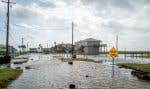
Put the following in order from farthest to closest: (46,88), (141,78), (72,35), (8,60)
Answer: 1. (72,35)
2. (8,60)
3. (141,78)
4. (46,88)

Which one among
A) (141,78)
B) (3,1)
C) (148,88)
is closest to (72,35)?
(3,1)

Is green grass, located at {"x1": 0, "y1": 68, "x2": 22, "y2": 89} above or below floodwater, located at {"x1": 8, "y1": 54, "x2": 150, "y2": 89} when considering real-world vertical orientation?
above

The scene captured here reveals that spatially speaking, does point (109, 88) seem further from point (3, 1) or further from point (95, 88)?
point (3, 1)

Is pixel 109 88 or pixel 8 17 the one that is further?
pixel 8 17

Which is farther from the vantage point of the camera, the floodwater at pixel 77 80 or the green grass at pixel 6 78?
the floodwater at pixel 77 80

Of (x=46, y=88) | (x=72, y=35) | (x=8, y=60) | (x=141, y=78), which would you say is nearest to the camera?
(x=46, y=88)

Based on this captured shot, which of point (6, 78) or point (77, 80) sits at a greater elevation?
point (6, 78)

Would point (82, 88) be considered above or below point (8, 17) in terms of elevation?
below

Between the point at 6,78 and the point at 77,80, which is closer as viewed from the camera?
the point at 6,78

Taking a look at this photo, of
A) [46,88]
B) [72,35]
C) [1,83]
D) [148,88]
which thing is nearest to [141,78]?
[148,88]

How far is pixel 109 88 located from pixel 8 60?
45.2 metres

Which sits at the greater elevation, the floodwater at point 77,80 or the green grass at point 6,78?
the green grass at point 6,78

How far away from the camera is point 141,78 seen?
4891 cm

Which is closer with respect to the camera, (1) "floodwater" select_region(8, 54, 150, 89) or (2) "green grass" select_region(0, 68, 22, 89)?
(2) "green grass" select_region(0, 68, 22, 89)
